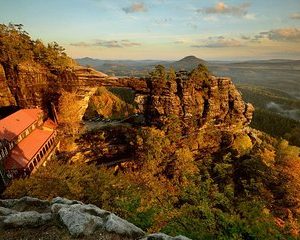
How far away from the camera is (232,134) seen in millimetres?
63156

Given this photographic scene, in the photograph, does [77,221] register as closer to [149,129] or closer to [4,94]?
[149,129]

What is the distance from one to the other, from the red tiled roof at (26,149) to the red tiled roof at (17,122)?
171 cm

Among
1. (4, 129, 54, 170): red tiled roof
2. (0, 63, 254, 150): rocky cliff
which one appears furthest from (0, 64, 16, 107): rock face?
(4, 129, 54, 170): red tiled roof

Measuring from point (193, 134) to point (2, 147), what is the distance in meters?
34.4

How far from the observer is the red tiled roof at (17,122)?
4135 centimetres

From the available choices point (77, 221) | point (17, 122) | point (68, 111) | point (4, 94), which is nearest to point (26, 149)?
point (17, 122)

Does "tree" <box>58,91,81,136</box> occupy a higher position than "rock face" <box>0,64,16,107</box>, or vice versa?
"rock face" <box>0,64,16,107</box>

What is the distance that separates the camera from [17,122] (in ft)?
150

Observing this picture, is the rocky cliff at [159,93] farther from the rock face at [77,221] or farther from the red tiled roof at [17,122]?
the rock face at [77,221]

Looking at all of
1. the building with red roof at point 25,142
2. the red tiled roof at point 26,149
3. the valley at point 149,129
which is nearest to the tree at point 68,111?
the valley at point 149,129

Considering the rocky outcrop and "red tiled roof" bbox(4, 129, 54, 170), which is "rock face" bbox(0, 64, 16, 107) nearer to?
"red tiled roof" bbox(4, 129, 54, 170)

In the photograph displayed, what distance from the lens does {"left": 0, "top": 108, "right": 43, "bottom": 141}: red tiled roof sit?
136ft

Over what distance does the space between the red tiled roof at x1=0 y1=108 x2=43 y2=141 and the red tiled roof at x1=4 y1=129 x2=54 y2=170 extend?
1.71 meters

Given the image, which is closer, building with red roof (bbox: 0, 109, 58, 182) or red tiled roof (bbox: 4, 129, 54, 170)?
building with red roof (bbox: 0, 109, 58, 182)
